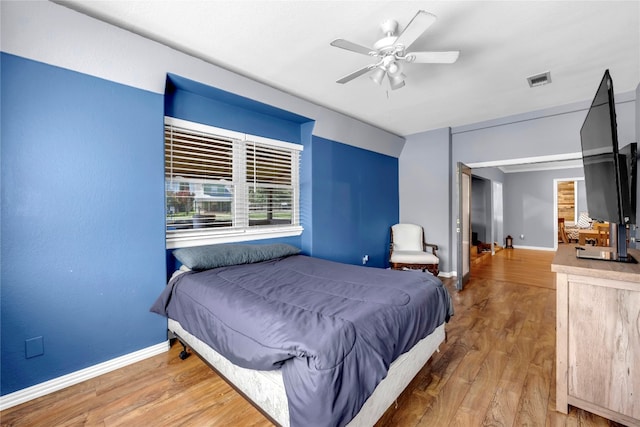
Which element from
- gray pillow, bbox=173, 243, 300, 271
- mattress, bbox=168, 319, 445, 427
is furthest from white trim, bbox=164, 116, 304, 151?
mattress, bbox=168, 319, 445, 427

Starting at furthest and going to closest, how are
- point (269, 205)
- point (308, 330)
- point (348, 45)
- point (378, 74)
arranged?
point (269, 205), point (378, 74), point (348, 45), point (308, 330)

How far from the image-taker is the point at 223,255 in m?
2.51

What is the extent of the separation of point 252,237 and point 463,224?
325 centimetres

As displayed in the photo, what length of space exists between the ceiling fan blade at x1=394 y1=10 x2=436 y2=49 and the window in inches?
77.4

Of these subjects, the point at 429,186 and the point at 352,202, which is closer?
the point at 352,202

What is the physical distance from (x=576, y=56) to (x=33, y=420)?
509cm

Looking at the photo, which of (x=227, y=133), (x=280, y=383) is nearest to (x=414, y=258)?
(x=227, y=133)

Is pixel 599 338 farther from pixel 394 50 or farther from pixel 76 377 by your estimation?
pixel 76 377

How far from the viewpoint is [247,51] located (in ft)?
7.90

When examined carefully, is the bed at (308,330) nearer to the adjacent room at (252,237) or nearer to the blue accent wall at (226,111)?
the adjacent room at (252,237)

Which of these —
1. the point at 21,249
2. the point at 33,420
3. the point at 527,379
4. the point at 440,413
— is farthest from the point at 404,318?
the point at 21,249

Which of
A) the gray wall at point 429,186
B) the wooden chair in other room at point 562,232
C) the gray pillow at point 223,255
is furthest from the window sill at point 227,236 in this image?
the wooden chair in other room at point 562,232

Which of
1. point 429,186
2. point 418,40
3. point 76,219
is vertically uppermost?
point 418,40

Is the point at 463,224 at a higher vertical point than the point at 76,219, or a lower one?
lower
